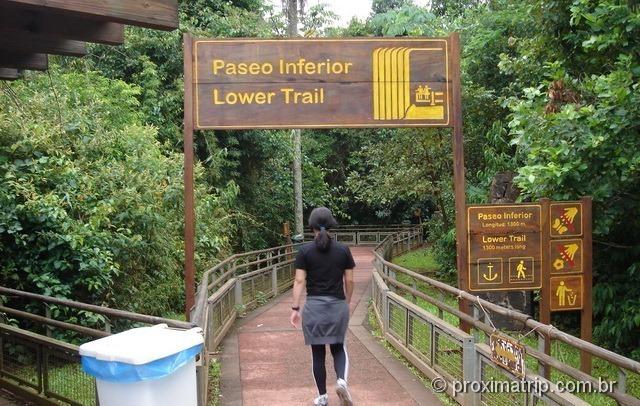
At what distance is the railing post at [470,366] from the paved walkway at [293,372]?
1.61 feet

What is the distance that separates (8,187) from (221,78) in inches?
127

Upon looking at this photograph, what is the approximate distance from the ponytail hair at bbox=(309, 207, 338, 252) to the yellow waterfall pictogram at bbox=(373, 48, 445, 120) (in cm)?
221

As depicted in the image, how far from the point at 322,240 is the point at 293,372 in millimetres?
2262

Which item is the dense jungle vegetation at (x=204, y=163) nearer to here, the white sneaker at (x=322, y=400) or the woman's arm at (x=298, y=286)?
the woman's arm at (x=298, y=286)

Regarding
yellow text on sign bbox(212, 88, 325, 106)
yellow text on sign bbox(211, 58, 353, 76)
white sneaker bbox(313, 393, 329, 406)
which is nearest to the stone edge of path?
white sneaker bbox(313, 393, 329, 406)

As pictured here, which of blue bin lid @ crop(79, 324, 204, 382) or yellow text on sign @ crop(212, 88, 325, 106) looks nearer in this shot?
blue bin lid @ crop(79, 324, 204, 382)

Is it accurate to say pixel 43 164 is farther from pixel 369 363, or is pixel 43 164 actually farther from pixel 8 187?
pixel 369 363

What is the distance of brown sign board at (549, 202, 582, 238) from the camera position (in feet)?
23.5

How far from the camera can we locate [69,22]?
4.77m

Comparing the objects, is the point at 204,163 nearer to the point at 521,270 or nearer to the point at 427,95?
the point at 427,95

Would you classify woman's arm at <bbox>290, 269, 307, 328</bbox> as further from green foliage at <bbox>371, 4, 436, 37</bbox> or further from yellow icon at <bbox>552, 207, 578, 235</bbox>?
green foliage at <bbox>371, 4, 436, 37</bbox>

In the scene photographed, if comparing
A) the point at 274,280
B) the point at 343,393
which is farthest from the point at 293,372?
the point at 274,280

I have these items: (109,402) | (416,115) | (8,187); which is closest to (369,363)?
(416,115)

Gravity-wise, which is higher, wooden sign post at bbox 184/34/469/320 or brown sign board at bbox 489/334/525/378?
wooden sign post at bbox 184/34/469/320
